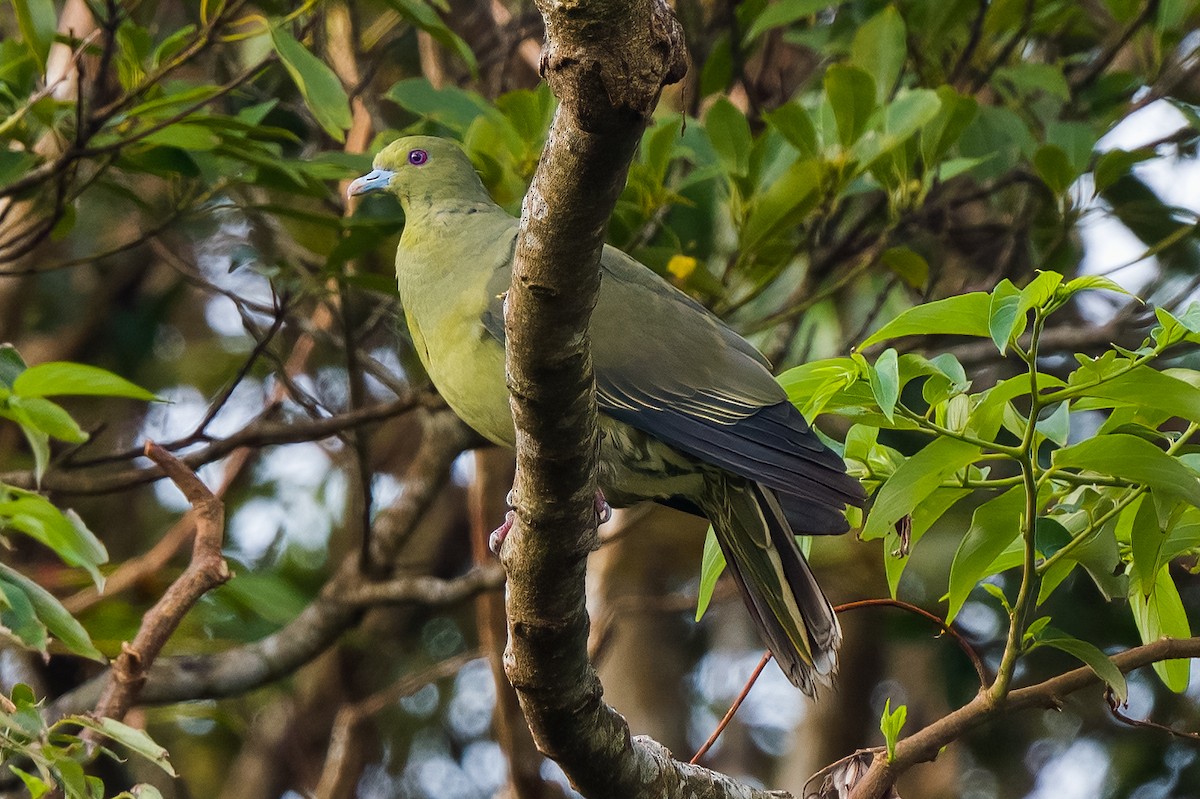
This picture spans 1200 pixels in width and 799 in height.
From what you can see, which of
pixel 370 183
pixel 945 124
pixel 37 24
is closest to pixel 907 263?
pixel 945 124

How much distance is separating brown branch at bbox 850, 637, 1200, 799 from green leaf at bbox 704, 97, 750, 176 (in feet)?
5.86

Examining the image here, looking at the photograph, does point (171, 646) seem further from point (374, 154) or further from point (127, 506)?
point (374, 154)

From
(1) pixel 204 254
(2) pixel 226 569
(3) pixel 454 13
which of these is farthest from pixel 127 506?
(2) pixel 226 569

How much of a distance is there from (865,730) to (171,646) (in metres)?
2.71

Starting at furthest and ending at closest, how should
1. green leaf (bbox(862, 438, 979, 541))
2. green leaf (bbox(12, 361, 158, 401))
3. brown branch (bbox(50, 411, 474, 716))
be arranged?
brown branch (bbox(50, 411, 474, 716))
green leaf (bbox(12, 361, 158, 401))
green leaf (bbox(862, 438, 979, 541))

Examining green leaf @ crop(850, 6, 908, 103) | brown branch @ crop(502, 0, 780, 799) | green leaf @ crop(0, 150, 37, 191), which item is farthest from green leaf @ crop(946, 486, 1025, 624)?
green leaf @ crop(0, 150, 37, 191)

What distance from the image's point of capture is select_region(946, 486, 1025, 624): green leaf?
201 centimetres

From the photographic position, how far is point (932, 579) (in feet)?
16.1

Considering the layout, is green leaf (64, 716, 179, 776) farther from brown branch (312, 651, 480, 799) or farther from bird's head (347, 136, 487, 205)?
brown branch (312, 651, 480, 799)

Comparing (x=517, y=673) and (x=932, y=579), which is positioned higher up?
(x=517, y=673)

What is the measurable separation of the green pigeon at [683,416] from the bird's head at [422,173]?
13.8 inches

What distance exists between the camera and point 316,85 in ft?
9.93

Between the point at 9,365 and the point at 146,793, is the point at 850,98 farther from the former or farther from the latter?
the point at 146,793

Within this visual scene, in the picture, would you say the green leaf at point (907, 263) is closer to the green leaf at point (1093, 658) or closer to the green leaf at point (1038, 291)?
the green leaf at point (1093, 658)
